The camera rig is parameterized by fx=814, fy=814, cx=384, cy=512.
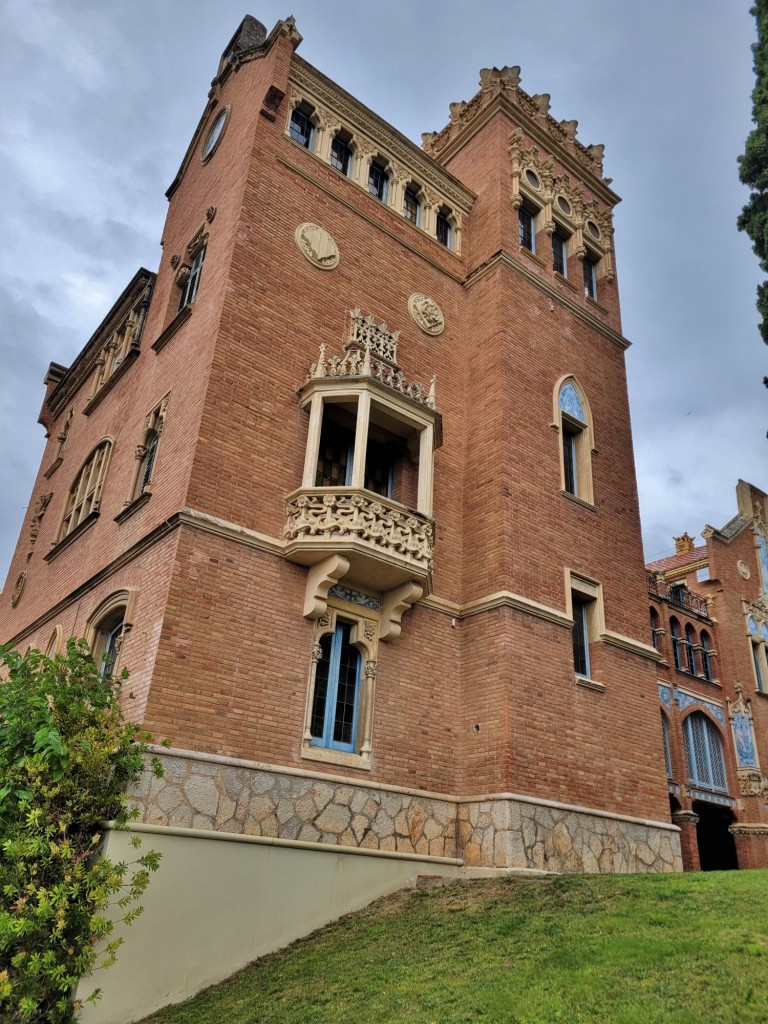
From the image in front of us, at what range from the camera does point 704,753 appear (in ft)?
76.4

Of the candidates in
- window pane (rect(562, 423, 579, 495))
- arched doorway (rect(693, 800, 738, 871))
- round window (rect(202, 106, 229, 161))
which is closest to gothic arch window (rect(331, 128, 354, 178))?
round window (rect(202, 106, 229, 161))

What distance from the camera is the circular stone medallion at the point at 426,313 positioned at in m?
16.0

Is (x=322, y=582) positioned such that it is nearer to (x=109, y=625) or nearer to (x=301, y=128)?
(x=109, y=625)

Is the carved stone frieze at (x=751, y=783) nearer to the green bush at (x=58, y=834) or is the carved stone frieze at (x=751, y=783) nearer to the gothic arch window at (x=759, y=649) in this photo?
the gothic arch window at (x=759, y=649)

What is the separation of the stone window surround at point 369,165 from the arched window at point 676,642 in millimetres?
13143

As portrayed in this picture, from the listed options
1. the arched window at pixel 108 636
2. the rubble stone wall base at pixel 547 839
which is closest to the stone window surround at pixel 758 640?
the rubble stone wall base at pixel 547 839

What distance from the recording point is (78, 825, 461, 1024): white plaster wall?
8828 mm

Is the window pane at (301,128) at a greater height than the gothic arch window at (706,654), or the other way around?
the window pane at (301,128)

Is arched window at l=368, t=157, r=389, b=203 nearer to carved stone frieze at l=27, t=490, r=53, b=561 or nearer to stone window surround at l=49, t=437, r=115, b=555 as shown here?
stone window surround at l=49, t=437, r=115, b=555

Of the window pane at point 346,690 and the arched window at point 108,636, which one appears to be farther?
the arched window at point 108,636

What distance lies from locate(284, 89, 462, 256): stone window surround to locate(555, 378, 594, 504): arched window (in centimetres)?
402

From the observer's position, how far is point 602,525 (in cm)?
1591

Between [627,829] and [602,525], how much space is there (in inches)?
219

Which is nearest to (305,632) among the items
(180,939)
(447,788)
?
(447,788)
